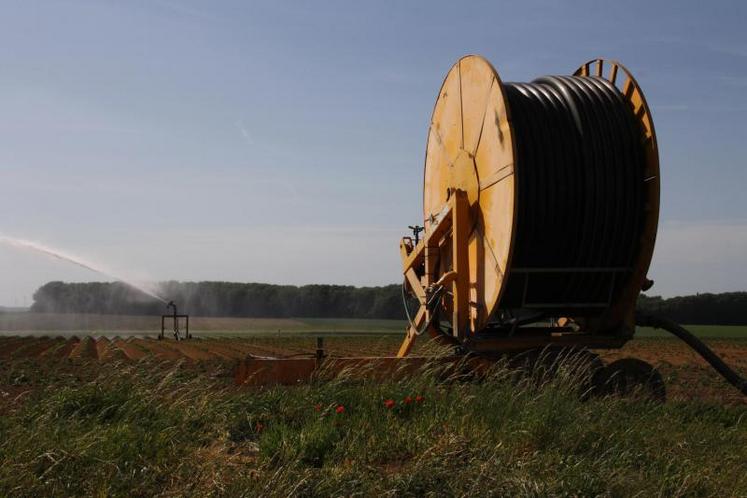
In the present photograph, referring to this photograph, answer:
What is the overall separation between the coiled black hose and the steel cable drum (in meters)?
0.01

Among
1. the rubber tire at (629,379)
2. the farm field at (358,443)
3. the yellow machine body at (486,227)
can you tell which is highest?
the yellow machine body at (486,227)

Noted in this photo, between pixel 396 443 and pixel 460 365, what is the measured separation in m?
2.98

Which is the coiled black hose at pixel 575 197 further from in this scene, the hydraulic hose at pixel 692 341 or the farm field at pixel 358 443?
the farm field at pixel 358 443

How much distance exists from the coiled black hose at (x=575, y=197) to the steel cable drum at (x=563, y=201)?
0.03 ft

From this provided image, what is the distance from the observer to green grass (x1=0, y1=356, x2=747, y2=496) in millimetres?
4414

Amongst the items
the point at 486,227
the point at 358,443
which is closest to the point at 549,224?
the point at 486,227

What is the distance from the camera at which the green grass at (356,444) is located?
4414 mm

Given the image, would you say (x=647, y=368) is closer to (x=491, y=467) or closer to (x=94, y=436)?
(x=491, y=467)

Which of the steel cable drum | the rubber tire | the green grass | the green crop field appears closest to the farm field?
the green grass

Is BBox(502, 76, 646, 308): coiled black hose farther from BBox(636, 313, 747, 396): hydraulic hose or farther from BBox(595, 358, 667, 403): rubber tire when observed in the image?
BBox(595, 358, 667, 403): rubber tire

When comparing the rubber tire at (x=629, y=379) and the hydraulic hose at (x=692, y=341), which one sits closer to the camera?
the rubber tire at (x=629, y=379)

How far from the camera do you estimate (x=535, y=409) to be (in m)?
5.79

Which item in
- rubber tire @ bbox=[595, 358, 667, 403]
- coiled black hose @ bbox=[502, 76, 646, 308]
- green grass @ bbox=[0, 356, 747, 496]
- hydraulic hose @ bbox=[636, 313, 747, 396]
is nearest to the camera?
green grass @ bbox=[0, 356, 747, 496]

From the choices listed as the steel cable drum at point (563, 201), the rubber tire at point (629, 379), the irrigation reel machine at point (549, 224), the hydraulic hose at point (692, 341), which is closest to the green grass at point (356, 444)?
the rubber tire at point (629, 379)
